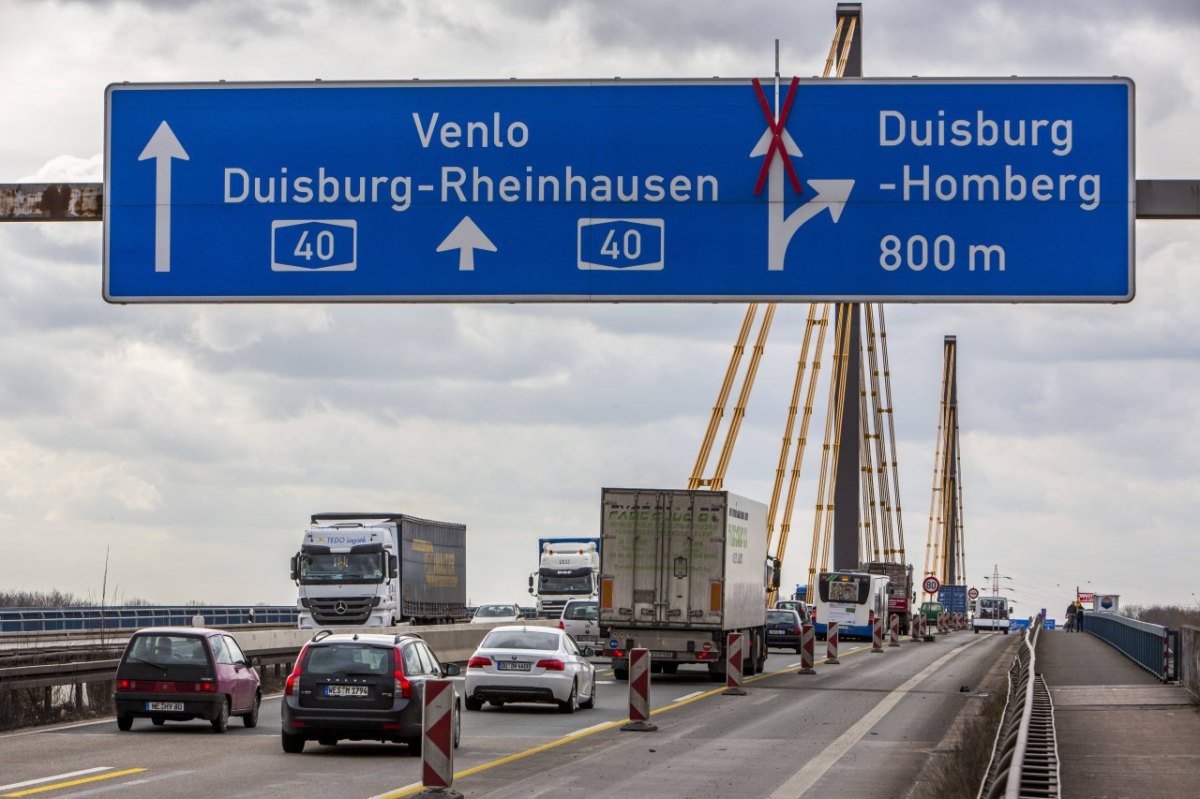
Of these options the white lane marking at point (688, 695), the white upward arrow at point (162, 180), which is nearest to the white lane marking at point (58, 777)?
the white upward arrow at point (162, 180)

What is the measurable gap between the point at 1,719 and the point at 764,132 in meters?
17.2

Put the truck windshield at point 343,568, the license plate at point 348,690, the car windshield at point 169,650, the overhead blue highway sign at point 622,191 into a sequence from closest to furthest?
the overhead blue highway sign at point 622,191 < the license plate at point 348,690 < the car windshield at point 169,650 < the truck windshield at point 343,568

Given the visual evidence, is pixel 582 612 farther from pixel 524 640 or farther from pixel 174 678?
pixel 174 678

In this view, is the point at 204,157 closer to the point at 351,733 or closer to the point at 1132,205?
the point at 1132,205

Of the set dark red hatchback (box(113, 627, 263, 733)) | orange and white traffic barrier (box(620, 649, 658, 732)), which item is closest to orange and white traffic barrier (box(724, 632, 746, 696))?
orange and white traffic barrier (box(620, 649, 658, 732))

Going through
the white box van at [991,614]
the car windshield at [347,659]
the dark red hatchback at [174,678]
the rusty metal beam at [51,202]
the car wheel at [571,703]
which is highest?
the rusty metal beam at [51,202]

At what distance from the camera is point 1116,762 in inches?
783

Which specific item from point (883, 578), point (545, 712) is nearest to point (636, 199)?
point (545, 712)

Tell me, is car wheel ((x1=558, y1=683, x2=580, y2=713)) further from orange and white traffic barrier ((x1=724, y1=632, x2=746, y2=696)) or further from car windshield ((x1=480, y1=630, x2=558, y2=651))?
orange and white traffic barrier ((x1=724, y1=632, x2=746, y2=696))

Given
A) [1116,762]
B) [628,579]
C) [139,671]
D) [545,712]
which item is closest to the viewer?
[1116,762]

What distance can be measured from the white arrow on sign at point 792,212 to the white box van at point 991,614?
114 m

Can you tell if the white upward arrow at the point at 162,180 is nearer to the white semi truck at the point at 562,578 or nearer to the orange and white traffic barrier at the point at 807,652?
the orange and white traffic barrier at the point at 807,652

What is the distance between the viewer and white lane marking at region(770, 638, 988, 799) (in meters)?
18.5

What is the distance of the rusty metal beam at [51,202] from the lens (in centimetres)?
1314
